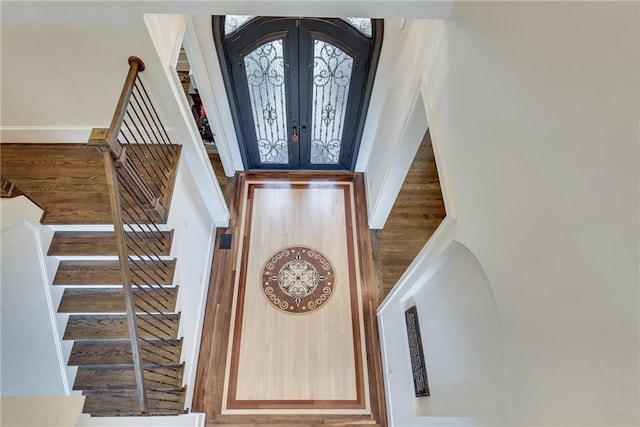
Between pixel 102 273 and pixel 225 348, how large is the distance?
1497 mm

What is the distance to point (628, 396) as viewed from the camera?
0.85m

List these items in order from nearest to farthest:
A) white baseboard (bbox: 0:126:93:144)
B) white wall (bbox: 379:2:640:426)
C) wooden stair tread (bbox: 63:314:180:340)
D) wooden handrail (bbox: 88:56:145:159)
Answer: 1. white wall (bbox: 379:2:640:426)
2. wooden handrail (bbox: 88:56:145:159)
3. wooden stair tread (bbox: 63:314:180:340)
4. white baseboard (bbox: 0:126:93:144)

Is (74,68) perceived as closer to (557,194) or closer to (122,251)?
(122,251)

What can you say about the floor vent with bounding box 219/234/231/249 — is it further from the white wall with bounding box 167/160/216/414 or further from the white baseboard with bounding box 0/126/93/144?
the white baseboard with bounding box 0/126/93/144

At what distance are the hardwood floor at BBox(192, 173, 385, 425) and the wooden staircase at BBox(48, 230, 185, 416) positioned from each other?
391 mm

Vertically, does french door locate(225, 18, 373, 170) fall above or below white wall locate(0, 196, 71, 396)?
above

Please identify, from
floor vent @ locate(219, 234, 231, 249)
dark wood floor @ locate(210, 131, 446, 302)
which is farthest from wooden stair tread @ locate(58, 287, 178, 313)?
dark wood floor @ locate(210, 131, 446, 302)

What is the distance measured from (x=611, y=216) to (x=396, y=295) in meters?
2.18

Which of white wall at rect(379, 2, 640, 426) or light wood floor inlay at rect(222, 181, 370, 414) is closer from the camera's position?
white wall at rect(379, 2, 640, 426)

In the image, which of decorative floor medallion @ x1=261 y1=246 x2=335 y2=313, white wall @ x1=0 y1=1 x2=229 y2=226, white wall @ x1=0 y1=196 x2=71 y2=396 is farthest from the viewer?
decorative floor medallion @ x1=261 y1=246 x2=335 y2=313

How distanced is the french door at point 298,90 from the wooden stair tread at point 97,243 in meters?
2.00

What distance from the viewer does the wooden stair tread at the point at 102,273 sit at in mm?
2570

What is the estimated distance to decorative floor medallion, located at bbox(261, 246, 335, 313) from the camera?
12.6 ft

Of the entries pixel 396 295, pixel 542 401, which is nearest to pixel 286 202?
pixel 396 295
